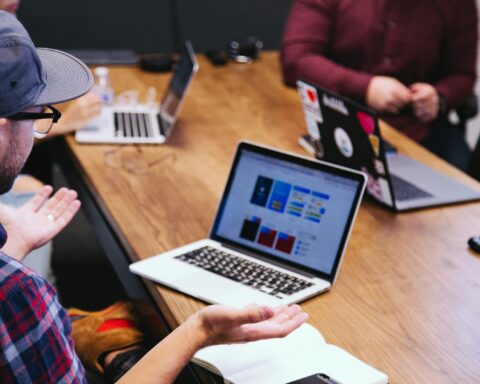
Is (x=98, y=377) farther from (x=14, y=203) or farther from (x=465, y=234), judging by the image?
(x=465, y=234)

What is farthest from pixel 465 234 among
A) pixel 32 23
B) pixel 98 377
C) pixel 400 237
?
pixel 32 23

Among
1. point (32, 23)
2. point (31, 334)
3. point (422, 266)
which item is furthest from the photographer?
point (32, 23)

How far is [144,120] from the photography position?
7.55 ft

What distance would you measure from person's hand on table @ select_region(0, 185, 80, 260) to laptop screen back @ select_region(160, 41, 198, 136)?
0.57 meters

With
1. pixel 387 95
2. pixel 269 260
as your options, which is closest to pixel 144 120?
pixel 387 95

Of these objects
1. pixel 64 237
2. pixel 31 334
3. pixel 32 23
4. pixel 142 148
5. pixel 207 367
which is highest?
pixel 31 334

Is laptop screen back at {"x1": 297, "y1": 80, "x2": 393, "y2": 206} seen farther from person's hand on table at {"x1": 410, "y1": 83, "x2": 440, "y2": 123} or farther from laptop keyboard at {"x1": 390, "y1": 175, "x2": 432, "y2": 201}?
person's hand on table at {"x1": 410, "y1": 83, "x2": 440, "y2": 123}

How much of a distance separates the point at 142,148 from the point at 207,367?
3.39 ft

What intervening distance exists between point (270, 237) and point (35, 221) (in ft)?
1.73

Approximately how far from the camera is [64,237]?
309cm

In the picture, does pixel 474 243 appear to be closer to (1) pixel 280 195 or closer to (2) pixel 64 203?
(1) pixel 280 195

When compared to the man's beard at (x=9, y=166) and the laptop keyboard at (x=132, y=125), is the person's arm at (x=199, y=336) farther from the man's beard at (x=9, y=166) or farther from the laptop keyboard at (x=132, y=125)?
the laptop keyboard at (x=132, y=125)

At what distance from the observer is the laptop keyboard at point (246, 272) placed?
4.67 ft

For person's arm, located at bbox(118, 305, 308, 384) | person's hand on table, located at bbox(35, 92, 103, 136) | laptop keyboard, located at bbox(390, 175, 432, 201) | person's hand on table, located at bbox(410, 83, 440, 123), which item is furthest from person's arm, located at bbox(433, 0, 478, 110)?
person's arm, located at bbox(118, 305, 308, 384)
